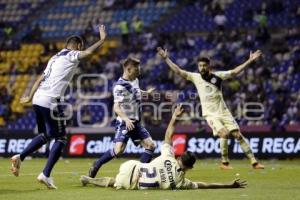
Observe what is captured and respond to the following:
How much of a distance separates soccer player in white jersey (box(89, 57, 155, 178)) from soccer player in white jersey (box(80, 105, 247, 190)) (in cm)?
107

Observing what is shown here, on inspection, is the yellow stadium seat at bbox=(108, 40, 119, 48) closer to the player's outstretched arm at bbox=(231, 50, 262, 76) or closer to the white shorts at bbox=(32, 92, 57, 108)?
the player's outstretched arm at bbox=(231, 50, 262, 76)

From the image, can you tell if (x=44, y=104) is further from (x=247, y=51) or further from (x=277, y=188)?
(x=247, y=51)

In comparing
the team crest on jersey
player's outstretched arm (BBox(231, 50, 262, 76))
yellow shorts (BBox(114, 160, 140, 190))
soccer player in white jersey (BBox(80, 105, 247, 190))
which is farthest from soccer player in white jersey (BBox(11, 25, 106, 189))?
the team crest on jersey

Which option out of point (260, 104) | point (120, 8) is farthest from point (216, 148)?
point (120, 8)

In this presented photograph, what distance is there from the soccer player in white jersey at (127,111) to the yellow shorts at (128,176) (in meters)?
1.04

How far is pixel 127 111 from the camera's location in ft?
46.1

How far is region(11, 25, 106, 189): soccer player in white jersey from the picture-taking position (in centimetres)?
1347

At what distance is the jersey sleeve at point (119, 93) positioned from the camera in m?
13.7

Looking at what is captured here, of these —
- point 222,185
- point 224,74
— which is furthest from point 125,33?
point 222,185

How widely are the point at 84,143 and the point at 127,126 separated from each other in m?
14.7

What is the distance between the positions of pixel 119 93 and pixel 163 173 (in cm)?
196

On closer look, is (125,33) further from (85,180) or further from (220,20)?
(85,180)

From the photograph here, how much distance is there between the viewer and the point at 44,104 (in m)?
13.5

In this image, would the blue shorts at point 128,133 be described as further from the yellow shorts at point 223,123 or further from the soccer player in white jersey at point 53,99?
the yellow shorts at point 223,123
